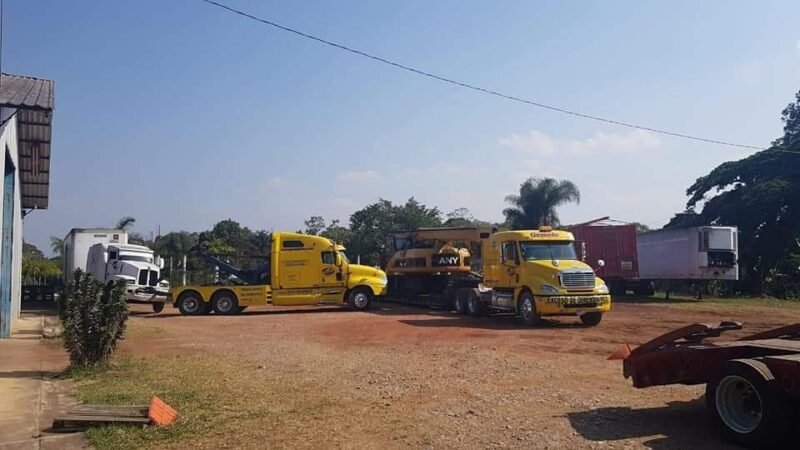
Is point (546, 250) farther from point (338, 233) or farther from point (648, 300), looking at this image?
point (338, 233)

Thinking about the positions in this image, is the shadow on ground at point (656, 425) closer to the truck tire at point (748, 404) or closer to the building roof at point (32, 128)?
the truck tire at point (748, 404)

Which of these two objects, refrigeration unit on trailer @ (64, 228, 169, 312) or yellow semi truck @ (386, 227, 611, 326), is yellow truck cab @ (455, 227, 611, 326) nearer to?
yellow semi truck @ (386, 227, 611, 326)

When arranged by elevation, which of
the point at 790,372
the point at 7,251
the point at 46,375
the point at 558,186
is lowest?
the point at 46,375

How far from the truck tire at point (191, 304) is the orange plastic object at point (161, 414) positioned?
1878 centimetres

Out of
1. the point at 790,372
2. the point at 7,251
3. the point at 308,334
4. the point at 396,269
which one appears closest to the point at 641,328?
the point at 308,334

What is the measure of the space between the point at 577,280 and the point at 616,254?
16785 mm

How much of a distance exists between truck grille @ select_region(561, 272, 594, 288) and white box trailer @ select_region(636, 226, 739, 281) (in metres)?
14.5

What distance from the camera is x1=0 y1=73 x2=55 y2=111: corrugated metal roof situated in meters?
13.4

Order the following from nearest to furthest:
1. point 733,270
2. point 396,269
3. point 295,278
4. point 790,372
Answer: point 790,372
point 295,278
point 396,269
point 733,270

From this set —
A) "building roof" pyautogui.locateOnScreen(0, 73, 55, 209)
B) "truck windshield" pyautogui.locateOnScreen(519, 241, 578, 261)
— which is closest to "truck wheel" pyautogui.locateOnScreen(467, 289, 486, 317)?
"truck windshield" pyautogui.locateOnScreen(519, 241, 578, 261)

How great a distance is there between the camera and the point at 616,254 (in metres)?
35.5

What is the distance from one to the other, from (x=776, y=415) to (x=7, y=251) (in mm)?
18099

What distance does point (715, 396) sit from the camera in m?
7.26

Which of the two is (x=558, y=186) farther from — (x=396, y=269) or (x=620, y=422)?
(x=620, y=422)
